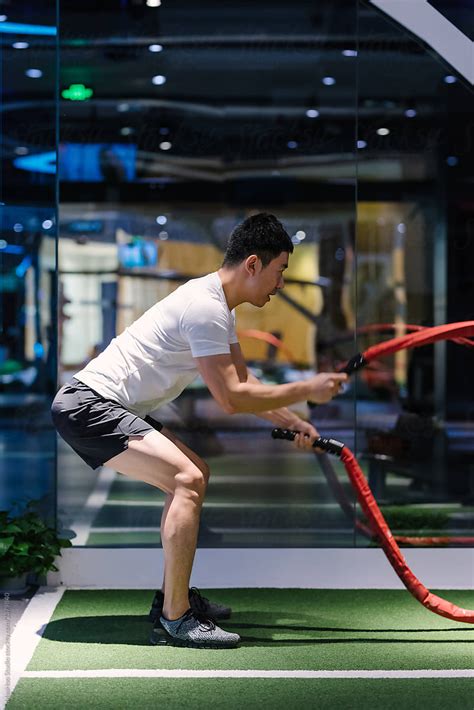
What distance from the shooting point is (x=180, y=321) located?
4.12 m

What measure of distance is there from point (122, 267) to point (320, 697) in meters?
2.98

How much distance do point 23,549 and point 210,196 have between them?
6.98 feet

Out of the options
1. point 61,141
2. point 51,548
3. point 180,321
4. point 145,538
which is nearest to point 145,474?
point 180,321

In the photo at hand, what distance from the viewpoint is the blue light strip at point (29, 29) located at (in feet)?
17.5

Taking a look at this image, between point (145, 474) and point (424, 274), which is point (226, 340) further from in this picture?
point (424, 274)

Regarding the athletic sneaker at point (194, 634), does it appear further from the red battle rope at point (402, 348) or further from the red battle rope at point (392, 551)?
the red battle rope at point (402, 348)

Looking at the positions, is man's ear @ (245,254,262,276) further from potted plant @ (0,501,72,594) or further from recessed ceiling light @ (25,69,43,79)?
recessed ceiling light @ (25,69,43,79)

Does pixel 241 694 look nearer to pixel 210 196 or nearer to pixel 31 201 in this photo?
pixel 31 201

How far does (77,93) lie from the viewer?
18.0ft

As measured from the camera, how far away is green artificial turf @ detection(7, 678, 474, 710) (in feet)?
11.5

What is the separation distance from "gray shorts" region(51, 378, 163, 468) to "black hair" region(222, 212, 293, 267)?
699 millimetres

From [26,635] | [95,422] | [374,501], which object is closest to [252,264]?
[95,422]

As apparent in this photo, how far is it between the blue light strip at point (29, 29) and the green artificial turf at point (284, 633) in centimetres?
258

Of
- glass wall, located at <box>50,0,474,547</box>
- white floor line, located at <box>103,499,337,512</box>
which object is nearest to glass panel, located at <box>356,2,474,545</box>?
glass wall, located at <box>50,0,474,547</box>
